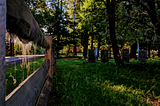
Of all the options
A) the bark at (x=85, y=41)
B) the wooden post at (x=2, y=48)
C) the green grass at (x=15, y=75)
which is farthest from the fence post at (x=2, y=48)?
the bark at (x=85, y=41)

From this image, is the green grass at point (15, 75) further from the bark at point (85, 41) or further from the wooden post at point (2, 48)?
the bark at point (85, 41)

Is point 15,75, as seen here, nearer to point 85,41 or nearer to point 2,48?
point 2,48

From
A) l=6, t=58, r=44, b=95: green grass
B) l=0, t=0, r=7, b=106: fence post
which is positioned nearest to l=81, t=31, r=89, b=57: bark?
l=6, t=58, r=44, b=95: green grass

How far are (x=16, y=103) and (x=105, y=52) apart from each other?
9729 millimetres

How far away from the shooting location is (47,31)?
56.7ft

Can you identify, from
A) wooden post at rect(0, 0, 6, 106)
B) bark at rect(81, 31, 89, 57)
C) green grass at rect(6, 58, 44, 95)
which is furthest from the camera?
bark at rect(81, 31, 89, 57)

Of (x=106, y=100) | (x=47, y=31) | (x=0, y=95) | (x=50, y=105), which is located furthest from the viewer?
(x=47, y=31)

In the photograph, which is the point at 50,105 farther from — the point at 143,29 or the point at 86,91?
the point at 143,29

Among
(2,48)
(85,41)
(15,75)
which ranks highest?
(85,41)

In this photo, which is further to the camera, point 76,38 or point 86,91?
point 76,38

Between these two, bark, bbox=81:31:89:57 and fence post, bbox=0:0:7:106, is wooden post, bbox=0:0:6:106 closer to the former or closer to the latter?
fence post, bbox=0:0:7:106

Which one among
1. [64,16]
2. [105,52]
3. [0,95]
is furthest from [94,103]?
[64,16]

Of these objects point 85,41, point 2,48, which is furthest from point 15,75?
point 85,41

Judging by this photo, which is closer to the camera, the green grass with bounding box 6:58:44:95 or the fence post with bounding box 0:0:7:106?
the fence post with bounding box 0:0:7:106
